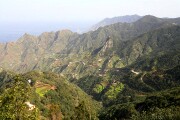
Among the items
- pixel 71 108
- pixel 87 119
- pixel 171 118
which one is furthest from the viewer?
pixel 71 108

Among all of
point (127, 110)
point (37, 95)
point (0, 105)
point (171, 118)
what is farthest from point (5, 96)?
point (37, 95)

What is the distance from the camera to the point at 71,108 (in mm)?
182250

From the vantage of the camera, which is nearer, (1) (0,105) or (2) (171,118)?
(1) (0,105)

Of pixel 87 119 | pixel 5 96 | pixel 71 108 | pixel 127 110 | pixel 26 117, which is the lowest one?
pixel 71 108

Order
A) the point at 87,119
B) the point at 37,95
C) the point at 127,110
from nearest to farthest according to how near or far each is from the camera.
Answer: the point at 87,119, the point at 127,110, the point at 37,95

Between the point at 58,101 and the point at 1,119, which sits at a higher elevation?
the point at 1,119

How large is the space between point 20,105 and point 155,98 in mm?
107816

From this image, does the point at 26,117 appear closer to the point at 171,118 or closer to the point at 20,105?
the point at 20,105

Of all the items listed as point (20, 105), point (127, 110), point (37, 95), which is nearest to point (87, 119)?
point (20, 105)

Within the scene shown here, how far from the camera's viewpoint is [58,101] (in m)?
180

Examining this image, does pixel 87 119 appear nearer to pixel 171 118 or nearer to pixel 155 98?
pixel 171 118

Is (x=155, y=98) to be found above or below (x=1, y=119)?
below

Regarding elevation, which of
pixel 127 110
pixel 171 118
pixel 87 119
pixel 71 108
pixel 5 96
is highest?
pixel 5 96

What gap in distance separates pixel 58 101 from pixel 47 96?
740 centimetres
